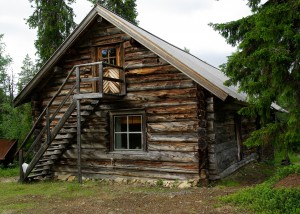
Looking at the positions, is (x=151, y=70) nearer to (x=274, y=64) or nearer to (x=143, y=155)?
(x=143, y=155)

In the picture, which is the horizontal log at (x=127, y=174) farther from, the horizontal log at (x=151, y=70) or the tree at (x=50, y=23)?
the tree at (x=50, y=23)

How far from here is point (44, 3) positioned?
23516mm

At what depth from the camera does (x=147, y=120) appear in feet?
38.5

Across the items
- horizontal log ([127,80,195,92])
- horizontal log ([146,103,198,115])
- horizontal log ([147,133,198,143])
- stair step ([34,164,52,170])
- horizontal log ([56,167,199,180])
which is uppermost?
horizontal log ([127,80,195,92])

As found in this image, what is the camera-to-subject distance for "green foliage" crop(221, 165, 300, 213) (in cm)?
663

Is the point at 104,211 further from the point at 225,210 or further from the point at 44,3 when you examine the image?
the point at 44,3

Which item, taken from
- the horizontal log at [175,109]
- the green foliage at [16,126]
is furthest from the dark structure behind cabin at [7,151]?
the horizontal log at [175,109]

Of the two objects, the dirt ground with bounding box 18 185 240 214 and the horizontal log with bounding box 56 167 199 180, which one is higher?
the horizontal log with bounding box 56 167 199 180

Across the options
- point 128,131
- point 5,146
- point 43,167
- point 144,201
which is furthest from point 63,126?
point 5,146

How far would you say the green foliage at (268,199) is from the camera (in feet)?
21.8

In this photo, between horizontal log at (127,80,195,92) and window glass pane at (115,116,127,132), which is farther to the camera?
window glass pane at (115,116,127,132)

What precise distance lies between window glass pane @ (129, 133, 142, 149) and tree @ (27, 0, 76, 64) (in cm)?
1364

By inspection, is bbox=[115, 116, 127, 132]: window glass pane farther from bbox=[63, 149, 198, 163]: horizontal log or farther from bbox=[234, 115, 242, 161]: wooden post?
bbox=[234, 115, 242, 161]: wooden post

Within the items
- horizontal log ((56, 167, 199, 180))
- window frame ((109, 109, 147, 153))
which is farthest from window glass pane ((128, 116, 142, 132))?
horizontal log ((56, 167, 199, 180))
